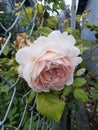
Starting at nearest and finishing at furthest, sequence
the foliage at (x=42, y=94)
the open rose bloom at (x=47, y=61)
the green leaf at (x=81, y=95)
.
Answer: the open rose bloom at (x=47, y=61) < the foliage at (x=42, y=94) < the green leaf at (x=81, y=95)

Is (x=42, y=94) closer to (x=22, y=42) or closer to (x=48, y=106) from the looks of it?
(x=48, y=106)

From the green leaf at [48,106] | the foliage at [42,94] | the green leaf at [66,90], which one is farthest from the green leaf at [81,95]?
the green leaf at [48,106]

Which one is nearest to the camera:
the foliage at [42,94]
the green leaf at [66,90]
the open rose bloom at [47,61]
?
the open rose bloom at [47,61]

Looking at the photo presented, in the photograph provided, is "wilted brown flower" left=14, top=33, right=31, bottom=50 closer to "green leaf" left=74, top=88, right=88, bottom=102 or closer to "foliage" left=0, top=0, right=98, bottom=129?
"foliage" left=0, top=0, right=98, bottom=129

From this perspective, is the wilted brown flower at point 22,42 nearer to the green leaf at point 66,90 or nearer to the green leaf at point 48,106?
the green leaf at point 48,106

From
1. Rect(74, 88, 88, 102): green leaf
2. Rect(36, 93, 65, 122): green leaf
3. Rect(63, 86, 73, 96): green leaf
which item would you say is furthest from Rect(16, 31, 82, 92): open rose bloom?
Rect(63, 86, 73, 96): green leaf

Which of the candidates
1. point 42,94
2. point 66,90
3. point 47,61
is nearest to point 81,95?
point 66,90

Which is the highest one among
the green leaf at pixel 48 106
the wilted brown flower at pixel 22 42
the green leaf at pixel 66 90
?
the wilted brown flower at pixel 22 42
